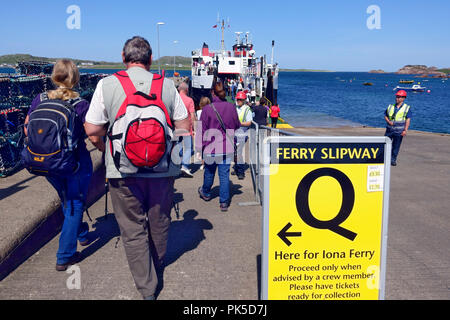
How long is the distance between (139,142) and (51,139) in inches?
40.5

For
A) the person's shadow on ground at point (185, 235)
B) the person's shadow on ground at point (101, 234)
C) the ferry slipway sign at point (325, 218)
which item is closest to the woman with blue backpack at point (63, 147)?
the person's shadow on ground at point (101, 234)

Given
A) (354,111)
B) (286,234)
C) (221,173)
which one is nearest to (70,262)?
(286,234)

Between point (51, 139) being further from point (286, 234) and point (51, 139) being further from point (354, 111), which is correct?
point (354, 111)

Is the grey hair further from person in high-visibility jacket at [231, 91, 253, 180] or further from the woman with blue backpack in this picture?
person in high-visibility jacket at [231, 91, 253, 180]

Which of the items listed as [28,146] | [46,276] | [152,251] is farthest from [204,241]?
[28,146]

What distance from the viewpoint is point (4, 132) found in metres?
6.20

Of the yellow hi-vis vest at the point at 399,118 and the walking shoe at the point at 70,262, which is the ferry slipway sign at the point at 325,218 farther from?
the yellow hi-vis vest at the point at 399,118

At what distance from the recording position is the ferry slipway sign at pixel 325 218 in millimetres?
2424

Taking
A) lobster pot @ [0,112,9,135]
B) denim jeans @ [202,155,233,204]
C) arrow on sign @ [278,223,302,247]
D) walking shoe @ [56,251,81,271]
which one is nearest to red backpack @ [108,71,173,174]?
arrow on sign @ [278,223,302,247]

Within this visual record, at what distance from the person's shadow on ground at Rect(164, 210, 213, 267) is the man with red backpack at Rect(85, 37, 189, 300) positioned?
0.82 meters

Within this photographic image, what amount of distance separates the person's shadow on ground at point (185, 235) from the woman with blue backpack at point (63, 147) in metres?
1.01

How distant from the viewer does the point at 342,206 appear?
2.46 m
